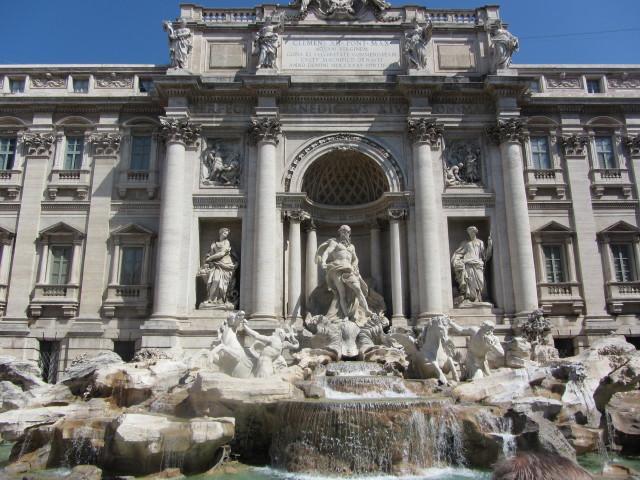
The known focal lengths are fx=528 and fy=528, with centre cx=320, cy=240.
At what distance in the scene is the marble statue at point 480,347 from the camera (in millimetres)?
16438

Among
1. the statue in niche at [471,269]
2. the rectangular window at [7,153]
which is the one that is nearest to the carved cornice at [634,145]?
the statue in niche at [471,269]

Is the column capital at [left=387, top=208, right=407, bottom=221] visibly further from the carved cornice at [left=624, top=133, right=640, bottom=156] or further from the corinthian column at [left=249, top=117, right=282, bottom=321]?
the carved cornice at [left=624, top=133, right=640, bottom=156]

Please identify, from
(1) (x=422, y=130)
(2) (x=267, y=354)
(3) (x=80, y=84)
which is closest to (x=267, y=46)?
(1) (x=422, y=130)

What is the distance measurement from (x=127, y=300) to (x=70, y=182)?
232 inches

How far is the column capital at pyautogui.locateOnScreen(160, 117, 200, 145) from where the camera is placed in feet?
71.9

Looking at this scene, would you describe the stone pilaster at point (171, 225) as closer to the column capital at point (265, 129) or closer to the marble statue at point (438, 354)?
the column capital at point (265, 129)

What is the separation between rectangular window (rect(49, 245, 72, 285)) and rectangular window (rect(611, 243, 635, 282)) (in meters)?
22.8

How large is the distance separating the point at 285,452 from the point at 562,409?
711cm

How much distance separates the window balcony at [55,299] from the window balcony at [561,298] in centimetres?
1884

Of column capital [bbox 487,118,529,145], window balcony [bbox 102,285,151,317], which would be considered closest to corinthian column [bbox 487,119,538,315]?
column capital [bbox 487,118,529,145]

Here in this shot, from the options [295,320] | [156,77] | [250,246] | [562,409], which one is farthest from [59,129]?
[562,409]

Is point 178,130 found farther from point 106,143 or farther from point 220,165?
point 106,143

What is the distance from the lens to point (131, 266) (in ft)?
71.9

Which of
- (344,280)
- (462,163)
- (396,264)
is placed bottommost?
(344,280)
